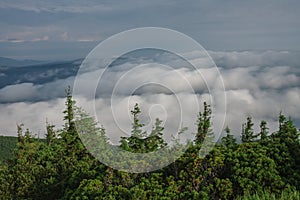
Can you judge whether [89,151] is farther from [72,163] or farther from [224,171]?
[224,171]

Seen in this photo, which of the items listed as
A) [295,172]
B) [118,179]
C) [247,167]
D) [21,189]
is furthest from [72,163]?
[295,172]

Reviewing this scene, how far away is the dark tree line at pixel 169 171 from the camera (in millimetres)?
8617

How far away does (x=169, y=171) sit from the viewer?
939 centimetres

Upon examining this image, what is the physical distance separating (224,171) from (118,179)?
84.7 inches

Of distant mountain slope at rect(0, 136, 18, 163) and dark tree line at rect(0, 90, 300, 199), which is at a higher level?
distant mountain slope at rect(0, 136, 18, 163)

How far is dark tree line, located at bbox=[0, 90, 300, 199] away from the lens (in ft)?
28.3

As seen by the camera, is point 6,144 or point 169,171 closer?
point 169,171

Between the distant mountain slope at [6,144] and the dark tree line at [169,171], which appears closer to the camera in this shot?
the dark tree line at [169,171]

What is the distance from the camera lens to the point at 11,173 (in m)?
11.5

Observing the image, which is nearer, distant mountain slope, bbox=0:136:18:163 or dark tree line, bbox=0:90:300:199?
dark tree line, bbox=0:90:300:199

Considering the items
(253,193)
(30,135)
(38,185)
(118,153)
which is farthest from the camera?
(30,135)

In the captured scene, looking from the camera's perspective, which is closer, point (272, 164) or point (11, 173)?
point (272, 164)

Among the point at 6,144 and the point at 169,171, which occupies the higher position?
the point at 6,144

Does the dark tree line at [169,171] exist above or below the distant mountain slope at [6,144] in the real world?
below
